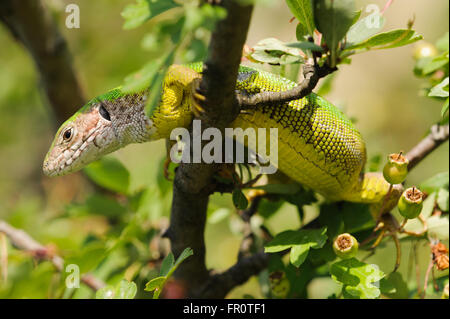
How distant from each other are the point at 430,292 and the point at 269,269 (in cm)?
69

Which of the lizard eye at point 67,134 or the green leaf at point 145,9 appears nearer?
the green leaf at point 145,9

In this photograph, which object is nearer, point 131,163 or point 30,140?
point 131,163

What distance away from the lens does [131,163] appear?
4.04 metres

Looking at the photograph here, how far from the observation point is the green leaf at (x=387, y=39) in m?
1.51

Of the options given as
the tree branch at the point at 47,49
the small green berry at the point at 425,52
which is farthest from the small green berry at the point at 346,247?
the tree branch at the point at 47,49

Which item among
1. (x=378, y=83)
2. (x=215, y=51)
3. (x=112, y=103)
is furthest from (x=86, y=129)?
(x=378, y=83)

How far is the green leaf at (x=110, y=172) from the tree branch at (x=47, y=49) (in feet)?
2.44

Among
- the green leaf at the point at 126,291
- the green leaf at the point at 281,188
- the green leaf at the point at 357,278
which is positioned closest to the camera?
the green leaf at the point at 357,278

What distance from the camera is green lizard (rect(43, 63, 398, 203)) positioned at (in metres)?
2.00

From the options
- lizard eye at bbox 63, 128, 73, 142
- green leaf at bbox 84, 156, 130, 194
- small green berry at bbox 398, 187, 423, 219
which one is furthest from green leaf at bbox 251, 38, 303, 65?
green leaf at bbox 84, 156, 130, 194

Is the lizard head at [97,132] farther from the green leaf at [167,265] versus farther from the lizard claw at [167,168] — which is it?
→ the green leaf at [167,265]

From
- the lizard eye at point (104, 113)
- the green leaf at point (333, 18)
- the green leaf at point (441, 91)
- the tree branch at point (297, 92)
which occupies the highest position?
the green leaf at point (333, 18)

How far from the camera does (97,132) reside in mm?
2354
